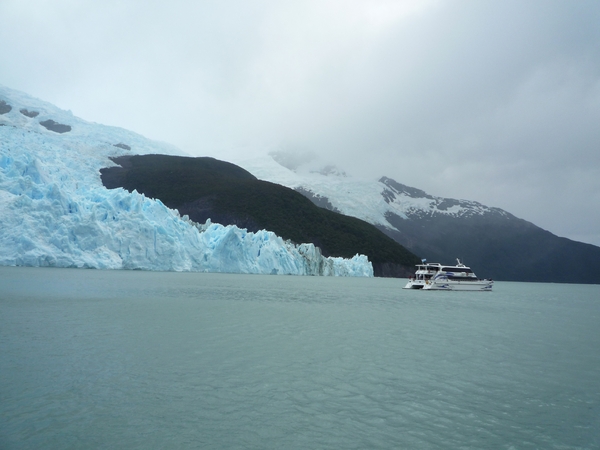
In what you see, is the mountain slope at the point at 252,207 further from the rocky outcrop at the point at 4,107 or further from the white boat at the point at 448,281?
the white boat at the point at 448,281

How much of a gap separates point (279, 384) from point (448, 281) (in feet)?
151

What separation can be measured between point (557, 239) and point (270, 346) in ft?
661

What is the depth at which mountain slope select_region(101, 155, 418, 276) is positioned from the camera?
365 ft

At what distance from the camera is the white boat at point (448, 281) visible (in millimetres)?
51184

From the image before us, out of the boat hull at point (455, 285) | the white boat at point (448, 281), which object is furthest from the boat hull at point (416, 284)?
the boat hull at point (455, 285)

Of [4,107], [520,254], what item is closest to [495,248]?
[520,254]

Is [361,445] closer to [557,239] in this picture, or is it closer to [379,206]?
[379,206]

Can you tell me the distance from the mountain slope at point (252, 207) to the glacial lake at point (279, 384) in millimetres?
93687

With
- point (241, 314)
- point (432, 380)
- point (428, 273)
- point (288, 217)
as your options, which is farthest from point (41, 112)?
point (432, 380)

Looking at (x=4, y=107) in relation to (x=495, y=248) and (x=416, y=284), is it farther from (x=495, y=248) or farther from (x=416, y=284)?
(x=495, y=248)

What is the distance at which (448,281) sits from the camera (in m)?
52.2

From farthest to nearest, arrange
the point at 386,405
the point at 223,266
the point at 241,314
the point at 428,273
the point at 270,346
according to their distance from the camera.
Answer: the point at 223,266 < the point at 428,273 < the point at 241,314 < the point at 270,346 < the point at 386,405

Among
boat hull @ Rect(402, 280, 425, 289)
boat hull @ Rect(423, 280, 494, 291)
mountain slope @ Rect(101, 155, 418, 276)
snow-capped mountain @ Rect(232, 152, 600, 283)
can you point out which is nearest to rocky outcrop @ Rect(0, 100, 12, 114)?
mountain slope @ Rect(101, 155, 418, 276)

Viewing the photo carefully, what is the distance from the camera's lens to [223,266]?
61.2 m
